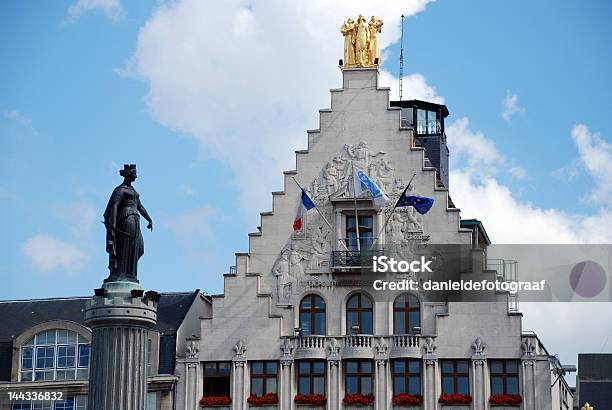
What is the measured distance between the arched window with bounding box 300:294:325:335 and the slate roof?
5761mm

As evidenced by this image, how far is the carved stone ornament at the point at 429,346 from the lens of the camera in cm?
6512

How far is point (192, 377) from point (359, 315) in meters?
7.83

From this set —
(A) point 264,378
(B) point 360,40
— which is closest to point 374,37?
(B) point 360,40

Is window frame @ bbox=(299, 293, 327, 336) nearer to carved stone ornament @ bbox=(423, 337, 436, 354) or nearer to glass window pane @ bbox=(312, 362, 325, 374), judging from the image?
glass window pane @ bbox=(312, 362, 325, 374)

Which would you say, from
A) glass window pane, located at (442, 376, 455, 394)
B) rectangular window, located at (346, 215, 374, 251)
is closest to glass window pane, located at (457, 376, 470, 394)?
glass window pane, located at (442, 376, 455, 394)

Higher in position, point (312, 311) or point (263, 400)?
point (312, 311)

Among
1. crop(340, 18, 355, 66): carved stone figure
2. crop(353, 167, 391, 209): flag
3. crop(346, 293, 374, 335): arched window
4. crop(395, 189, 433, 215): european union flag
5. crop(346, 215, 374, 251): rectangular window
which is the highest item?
crop(340, 18, 355, 66): carved stone figure

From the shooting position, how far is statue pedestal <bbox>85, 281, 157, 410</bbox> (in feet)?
130

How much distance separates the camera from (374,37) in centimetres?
6944

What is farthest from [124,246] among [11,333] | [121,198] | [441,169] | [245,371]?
[441,169]

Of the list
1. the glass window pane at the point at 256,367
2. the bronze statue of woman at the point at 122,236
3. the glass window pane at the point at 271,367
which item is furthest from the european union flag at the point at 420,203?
the bronze statue of woman at the point at 122,236

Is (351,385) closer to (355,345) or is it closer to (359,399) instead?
(359,399)

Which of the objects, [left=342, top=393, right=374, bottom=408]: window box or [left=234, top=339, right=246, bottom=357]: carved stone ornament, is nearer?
[left=342, top=393, right=374, bottom=408]: window box

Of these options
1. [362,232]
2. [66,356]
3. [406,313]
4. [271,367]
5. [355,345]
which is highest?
[362,232]
